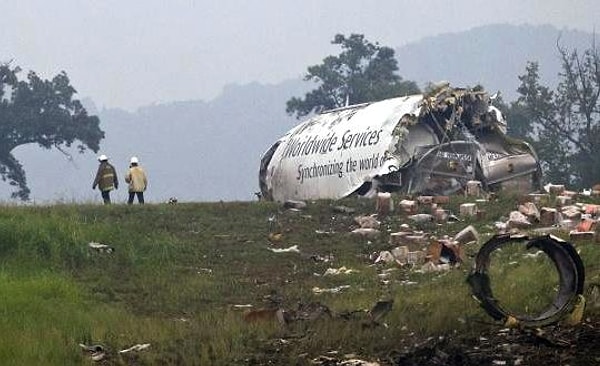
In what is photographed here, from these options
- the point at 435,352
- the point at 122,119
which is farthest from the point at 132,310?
the point at 122,119

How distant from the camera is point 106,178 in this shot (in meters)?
22.2

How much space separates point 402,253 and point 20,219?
19.8 feet

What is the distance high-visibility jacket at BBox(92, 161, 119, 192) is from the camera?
22203mm

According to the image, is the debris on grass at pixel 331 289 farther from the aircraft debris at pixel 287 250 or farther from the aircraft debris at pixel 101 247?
the aircraft debris at pixel 101 247

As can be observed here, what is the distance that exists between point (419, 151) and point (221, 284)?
1026 cm

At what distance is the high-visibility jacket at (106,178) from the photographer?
22.2 meters

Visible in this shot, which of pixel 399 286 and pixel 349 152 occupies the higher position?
pixel 349 152

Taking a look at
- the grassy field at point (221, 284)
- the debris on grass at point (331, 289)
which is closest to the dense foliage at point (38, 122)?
the grassy field at point (221, 284)

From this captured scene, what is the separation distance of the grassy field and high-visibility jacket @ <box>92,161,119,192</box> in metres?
2.95

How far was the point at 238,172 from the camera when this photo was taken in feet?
495

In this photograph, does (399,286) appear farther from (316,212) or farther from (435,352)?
(316,212)

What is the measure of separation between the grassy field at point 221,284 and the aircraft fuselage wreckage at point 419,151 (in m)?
3.59

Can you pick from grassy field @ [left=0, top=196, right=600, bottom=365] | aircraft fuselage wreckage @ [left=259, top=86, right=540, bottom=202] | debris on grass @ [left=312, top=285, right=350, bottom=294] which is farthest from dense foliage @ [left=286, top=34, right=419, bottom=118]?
debris on grass @ [left=312, top=285, right=350, bottom=294]

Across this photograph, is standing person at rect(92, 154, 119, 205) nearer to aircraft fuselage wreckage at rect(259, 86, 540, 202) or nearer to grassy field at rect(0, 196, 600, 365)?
grassy field at rect(0, 196, 600, 365)
